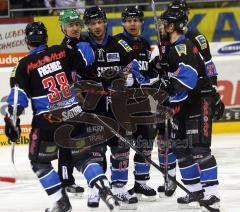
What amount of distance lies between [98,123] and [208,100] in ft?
3.27

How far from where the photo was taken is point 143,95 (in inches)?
259

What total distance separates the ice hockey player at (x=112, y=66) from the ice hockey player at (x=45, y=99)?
0.70 m

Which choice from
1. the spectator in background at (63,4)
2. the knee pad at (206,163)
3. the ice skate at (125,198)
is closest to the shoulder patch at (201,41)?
the knee pad at (206,163)

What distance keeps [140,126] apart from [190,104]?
776mm

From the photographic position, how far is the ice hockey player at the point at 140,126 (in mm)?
6473

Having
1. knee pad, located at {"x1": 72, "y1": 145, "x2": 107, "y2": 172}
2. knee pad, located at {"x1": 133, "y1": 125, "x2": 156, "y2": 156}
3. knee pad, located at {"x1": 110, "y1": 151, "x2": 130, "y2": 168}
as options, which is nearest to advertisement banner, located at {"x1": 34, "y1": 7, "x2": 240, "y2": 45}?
knee pad, located at {"x1": 133, "y1": 125, "x2": 156, "y2": 156}

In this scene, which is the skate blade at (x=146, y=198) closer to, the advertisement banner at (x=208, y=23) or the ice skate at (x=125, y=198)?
the ice skate at (x=125, y=198)

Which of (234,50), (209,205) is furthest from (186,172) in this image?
(234,50)

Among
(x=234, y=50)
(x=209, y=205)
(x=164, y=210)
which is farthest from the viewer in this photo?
(x=234, y=50)

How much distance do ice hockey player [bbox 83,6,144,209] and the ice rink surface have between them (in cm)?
21

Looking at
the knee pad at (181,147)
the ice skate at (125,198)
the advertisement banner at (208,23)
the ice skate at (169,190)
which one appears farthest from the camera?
the advertisement banner at (208,23)

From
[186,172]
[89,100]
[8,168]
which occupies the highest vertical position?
[89,100]

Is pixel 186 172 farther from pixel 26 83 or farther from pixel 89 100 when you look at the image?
pixel 26 83

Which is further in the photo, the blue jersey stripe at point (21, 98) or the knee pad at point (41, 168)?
the knee pad at point (41, 168)
